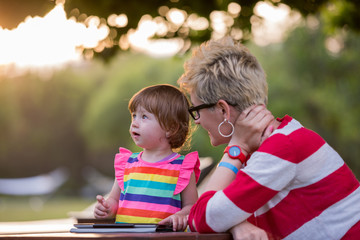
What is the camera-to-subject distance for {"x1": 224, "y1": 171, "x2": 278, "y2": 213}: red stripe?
1.82 m

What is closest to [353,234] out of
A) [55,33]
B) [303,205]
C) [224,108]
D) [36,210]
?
[303,205]

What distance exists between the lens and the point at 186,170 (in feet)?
8.32

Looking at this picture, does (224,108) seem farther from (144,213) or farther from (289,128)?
(144,213)

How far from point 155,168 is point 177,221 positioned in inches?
16.4

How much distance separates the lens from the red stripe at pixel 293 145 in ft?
6.15

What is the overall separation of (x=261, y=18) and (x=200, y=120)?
13.2 feet

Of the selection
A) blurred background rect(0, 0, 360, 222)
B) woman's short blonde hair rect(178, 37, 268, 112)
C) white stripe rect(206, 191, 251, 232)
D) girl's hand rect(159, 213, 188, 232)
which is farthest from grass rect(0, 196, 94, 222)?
white stripe rect(206, 191, 251, 232)

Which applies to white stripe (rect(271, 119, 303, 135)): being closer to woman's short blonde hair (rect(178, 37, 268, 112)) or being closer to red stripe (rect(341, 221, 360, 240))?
woman's short blonde hair (rect(178, 37, 268, 112))

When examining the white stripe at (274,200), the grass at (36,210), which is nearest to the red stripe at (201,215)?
the white stripe at (274,200)

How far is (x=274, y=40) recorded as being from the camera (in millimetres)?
21203

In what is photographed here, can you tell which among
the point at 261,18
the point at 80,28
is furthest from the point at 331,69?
the point at 80,28

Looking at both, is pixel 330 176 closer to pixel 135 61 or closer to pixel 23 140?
pixel 135 61

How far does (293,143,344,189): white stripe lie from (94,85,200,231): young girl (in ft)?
2.07

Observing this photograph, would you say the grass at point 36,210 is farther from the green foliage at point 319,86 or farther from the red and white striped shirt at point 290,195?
the red and white striped shirt at point 290,195
